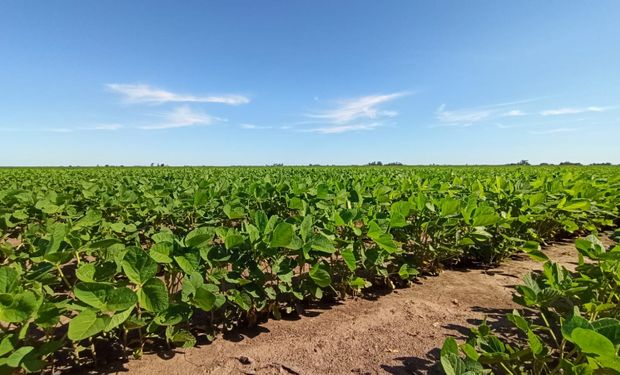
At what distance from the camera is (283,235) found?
2.35m

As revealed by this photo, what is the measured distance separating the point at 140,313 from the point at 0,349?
65 cm

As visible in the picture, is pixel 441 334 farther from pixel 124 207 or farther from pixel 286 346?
pixel 124 207

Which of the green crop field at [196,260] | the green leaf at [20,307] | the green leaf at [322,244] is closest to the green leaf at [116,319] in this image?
the green crop field at [196,260]

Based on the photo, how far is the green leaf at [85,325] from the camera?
154 centimetres

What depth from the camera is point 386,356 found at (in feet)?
7.87

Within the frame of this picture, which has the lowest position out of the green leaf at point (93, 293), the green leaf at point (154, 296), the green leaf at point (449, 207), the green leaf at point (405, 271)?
the green leaf at point (405, 271)

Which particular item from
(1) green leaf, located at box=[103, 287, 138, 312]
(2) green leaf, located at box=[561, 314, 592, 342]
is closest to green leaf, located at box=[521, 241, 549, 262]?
(2) green leaf, located at box=[561, 314, 592, 342]

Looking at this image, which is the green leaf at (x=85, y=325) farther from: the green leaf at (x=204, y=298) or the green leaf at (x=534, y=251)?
the green leaf at (x=534, y=251)

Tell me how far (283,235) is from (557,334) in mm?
2130

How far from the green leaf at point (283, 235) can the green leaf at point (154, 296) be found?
779mm

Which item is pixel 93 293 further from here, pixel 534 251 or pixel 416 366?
pixel 534 251

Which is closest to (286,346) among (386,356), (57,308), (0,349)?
(386,356)

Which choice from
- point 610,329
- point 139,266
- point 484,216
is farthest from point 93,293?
point 484,216

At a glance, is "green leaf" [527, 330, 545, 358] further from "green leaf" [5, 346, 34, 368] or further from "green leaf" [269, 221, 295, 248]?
"green leaf" [5, 346, 34, 368]
